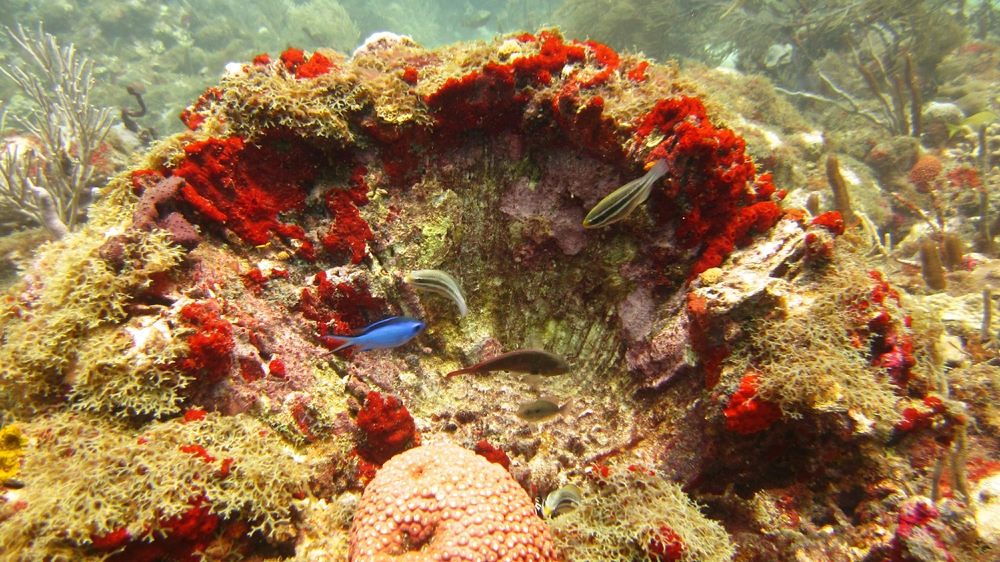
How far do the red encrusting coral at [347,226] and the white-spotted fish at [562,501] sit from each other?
8.32ft

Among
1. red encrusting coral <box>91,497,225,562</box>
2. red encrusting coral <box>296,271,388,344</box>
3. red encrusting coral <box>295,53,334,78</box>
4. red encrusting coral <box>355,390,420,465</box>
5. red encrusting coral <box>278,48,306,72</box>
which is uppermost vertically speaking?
red encrusting coral <box>278,48,306,72</box>

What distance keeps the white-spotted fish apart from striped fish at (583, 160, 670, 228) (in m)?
2.01

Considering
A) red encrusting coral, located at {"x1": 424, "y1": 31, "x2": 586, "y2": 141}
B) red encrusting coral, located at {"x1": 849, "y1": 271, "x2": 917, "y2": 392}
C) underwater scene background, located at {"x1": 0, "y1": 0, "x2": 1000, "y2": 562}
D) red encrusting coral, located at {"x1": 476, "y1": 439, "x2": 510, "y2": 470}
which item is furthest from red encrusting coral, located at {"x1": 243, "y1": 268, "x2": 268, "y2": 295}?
red encrusting coral, located at {"x1": 849, "y1": 271, "x2": 917, "y2": 392}

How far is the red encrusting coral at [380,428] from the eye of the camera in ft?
10.2

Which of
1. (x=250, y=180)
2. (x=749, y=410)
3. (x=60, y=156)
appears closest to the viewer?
(x=749, y=410)

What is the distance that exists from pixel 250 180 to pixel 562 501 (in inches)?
140

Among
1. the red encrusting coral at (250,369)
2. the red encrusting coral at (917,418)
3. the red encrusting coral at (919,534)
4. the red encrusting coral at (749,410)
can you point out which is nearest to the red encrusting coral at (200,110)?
the red encrusting coral at (250,369)

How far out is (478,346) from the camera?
4.02 meters

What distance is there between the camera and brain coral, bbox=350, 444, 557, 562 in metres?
2.32

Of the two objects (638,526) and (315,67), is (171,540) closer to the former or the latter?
(638,526)

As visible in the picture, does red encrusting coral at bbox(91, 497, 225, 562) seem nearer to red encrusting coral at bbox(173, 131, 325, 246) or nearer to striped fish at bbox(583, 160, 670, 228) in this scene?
red encrusting coral at bbox(173, 131, 325, 246)

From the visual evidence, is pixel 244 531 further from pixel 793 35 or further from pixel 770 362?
pixel 793 35

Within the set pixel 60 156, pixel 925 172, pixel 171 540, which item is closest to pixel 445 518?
pixel 171 540

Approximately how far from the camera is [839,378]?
7.99ft
